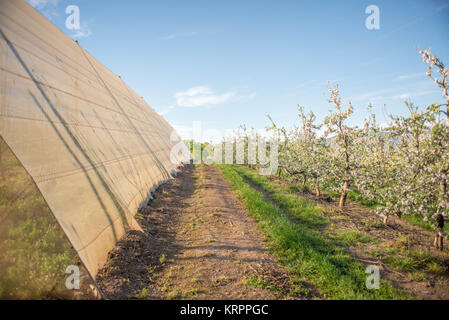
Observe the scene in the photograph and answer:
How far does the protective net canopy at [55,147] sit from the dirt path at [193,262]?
1.50ft

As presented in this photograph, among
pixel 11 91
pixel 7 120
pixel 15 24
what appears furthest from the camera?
pixel 15 24

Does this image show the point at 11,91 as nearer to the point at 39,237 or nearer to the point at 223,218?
the point at 39,237

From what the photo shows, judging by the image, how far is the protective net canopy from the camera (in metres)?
3.10

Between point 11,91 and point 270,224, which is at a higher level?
point 11,91

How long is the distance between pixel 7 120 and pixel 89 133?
8.18 ft

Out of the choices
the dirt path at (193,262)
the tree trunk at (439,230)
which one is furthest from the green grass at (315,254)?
the tree trunk at (439,230)

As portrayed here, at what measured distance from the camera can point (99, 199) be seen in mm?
4453

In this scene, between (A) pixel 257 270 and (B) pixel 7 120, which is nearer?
(B) pixel 7 120

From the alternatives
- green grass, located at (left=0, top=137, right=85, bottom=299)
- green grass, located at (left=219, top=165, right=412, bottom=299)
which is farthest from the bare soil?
green grass, located at (left=0, top=137, right=85, bottom=299)

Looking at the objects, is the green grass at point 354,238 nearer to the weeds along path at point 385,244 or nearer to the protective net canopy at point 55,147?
the weeds along path at point 385,244

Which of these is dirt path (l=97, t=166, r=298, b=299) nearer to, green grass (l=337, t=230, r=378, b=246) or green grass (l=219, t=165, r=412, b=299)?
green grass (l=219, t=165, r=412, b=299)

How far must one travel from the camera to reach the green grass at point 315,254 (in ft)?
11.8

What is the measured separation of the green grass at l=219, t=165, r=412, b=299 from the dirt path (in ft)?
1.23

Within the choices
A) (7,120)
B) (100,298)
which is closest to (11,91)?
(7,120)
